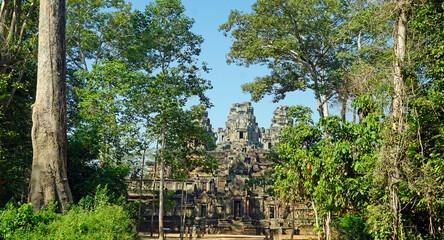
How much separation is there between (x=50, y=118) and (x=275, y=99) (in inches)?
513

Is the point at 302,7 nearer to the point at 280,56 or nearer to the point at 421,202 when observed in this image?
the point at 280,56

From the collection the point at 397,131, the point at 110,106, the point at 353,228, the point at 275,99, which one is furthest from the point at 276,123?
the point at 397,131

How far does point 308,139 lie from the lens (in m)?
9.97

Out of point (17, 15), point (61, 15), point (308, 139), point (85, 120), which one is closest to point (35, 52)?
point (17, 15)

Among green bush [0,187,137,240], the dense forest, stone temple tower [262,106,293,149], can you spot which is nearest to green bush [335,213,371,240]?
the dense forest

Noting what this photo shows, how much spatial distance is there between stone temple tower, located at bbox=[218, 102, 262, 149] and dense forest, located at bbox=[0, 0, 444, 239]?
4267cm

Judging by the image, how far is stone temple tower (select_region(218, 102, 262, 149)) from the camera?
64500 millimetres

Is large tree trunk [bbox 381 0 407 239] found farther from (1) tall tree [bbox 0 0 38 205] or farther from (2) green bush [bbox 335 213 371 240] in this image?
(1) tall tree [bbox 0 0 38 205]

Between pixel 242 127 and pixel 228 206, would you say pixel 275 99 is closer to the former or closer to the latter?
pixel 228 206

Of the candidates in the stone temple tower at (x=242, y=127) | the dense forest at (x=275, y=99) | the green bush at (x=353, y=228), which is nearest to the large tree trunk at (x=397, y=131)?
the dense forest at (x=275, y=99)

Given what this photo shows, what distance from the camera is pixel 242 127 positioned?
212 feet

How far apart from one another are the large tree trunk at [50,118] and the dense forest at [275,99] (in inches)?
1.1

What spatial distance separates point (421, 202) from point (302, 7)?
1271 centimetres

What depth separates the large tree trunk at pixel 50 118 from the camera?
859 centimetres
